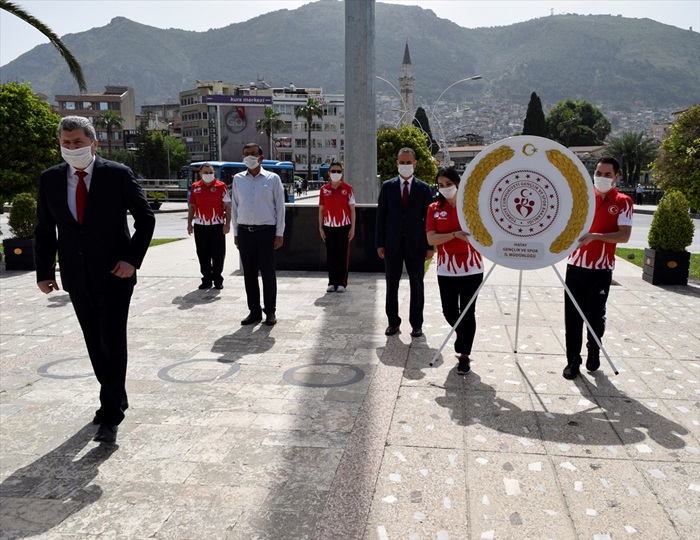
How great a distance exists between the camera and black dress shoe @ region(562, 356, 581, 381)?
5.22 m

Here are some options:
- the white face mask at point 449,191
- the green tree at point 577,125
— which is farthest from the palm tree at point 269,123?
the white face mask at point 449,191

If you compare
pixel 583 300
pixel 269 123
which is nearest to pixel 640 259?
pixel 583 300

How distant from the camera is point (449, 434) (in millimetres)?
4070

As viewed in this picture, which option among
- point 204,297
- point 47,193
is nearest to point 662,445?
point 47,193

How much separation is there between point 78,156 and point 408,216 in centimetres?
344

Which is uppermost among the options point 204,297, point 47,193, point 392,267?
point 47,193

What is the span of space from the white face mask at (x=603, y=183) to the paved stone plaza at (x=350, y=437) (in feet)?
4.99

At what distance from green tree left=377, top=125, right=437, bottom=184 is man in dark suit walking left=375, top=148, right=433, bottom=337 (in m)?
24.2

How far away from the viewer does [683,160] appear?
1598 centimetres

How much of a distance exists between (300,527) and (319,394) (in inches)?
73.3

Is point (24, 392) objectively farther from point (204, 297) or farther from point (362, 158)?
point (362, 158)

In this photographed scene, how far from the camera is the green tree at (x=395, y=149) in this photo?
30938 millimetres

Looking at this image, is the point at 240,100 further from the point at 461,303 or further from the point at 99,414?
the point at 99,414

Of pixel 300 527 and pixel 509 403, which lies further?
pixel 509 403
